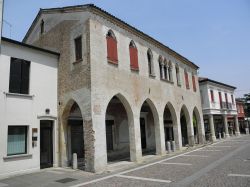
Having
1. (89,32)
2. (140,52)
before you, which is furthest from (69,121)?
(140,52)

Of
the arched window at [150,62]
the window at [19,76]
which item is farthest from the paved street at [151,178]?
the arched window at [150,62]

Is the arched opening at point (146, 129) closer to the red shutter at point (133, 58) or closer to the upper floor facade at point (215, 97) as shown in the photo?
the red shutter at point (133, 58)

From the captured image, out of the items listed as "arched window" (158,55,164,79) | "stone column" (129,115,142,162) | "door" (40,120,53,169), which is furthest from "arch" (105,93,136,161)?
"door" (40,120,53,169)

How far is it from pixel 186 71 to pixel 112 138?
10487mm

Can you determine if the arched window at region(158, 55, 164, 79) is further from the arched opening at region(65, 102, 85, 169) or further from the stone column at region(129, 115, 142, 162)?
the arched opening at region(65, 102, 85, 169)

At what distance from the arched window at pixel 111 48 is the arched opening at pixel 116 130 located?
4507 millimetres

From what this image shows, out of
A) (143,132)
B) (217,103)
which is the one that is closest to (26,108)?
(143,132)

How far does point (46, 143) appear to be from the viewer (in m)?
13.2

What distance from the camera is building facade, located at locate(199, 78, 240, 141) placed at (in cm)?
2836

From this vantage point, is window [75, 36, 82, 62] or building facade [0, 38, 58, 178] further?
window [75, 36, 82, 62]

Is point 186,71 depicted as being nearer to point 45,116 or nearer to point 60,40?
point 60,40

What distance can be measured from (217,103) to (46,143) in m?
23.9

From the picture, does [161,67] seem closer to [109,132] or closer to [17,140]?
[109,132]

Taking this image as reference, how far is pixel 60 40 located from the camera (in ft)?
46.9
